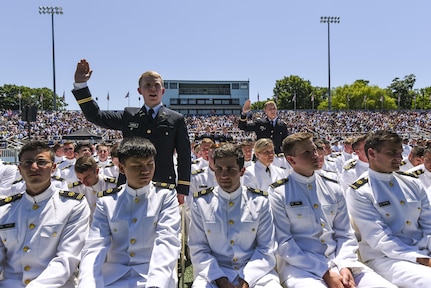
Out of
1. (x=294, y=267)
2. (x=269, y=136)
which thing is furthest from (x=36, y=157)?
(x=269, y=136)

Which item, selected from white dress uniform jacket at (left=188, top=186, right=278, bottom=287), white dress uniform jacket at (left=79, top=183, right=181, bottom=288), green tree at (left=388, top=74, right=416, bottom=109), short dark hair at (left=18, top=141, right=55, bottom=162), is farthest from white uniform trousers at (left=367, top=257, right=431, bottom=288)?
green tree at (left=388, top=74, right=416, bottom=109)

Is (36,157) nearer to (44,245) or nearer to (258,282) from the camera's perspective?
(44,245)

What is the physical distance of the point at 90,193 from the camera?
14.0 ft

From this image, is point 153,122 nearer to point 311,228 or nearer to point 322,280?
point 311,228

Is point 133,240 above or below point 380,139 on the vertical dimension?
below

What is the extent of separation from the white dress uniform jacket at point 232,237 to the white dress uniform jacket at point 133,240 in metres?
0.26

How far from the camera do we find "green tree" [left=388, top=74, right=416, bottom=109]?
8694 cm

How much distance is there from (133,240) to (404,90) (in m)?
98.3

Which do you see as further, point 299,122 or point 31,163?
point 299,122

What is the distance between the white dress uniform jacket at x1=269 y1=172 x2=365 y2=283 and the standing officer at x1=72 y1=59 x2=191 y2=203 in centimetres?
101

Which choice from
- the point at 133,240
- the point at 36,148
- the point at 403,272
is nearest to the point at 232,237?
the point at 133,240

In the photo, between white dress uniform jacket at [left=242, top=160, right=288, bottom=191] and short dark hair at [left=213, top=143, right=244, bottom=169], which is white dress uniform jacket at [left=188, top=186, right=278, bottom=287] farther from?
white dress uniform jacket at [left=242, top=160, right=288, bottom=191]

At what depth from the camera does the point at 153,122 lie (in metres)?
3.45

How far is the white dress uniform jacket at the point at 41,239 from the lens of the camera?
2537 millimetres
